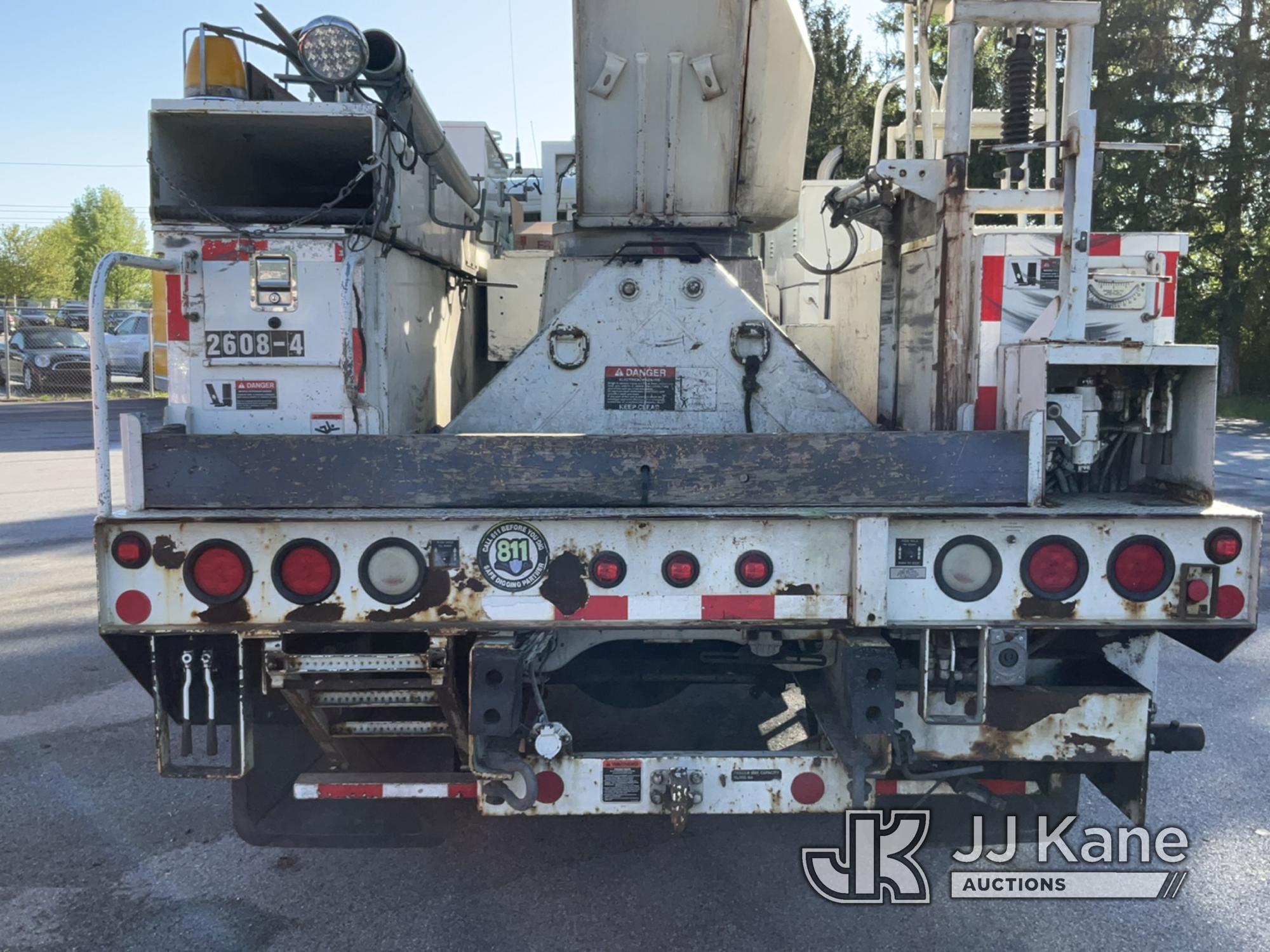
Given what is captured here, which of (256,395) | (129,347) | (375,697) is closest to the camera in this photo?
(375,697)

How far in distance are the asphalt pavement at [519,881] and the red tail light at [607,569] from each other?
3.67 ft

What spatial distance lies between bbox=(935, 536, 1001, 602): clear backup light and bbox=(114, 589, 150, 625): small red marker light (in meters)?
2.12

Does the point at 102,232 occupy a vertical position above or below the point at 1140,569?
above

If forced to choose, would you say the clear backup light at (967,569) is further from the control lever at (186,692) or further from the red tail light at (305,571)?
the control lever at (186,692)

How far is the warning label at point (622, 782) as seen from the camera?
2.99 metres

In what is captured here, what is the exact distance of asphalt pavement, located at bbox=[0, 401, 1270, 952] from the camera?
10.3ft

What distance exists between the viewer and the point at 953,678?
9.59 ft

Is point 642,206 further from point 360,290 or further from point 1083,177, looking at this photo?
point 1083,177

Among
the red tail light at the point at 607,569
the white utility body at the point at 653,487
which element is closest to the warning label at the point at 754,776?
the white utility body at the point at 653,487

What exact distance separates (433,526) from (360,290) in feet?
2.74

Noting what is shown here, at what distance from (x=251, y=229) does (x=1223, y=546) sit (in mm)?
2849

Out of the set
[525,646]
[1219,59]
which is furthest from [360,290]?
[1219,59]

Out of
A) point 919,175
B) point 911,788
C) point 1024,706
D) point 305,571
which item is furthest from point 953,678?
point 305,571

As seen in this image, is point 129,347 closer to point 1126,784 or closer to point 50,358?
point 50,358
